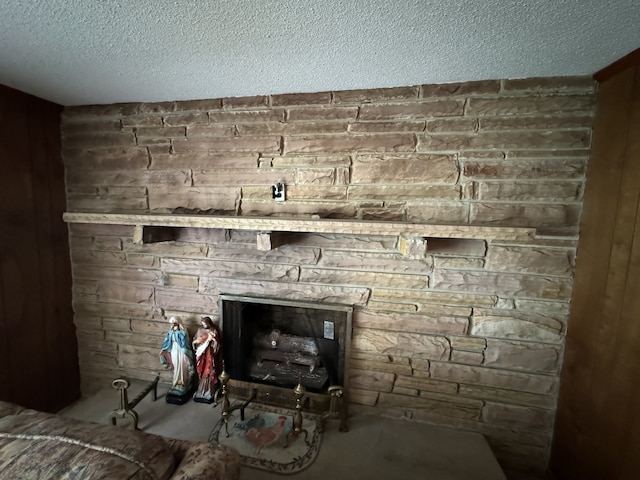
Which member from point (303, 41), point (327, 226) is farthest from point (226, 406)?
point (303, 41)

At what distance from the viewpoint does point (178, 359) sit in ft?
6.02

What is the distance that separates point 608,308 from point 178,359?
7.29 ft

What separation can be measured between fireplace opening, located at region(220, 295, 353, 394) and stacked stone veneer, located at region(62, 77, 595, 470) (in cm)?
9

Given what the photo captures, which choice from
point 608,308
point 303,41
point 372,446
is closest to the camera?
point 303,41

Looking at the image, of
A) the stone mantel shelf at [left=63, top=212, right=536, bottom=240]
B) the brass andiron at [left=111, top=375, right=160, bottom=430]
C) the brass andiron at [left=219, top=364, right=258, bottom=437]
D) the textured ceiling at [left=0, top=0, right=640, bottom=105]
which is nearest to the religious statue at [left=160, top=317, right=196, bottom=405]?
the brass andiron at [left=111, top=375, right=160, bottom=430]

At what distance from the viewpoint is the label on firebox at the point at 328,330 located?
175cm

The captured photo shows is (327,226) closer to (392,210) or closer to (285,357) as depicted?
(392,210)

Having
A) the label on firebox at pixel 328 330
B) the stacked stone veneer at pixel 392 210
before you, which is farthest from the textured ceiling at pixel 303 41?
the label on firebox at pixel 328 330

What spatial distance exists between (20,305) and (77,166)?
2.98ft

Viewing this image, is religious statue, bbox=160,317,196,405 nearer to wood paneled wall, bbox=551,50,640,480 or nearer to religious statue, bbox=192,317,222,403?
religious statue, bbox=192,317,222,403

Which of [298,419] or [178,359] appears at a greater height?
[178,359]

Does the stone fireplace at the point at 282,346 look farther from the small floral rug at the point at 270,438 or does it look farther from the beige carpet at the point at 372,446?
the beige carpet at the point at 372,446

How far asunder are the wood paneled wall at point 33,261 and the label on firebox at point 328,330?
177 centimetres

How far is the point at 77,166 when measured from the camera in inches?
75.7
